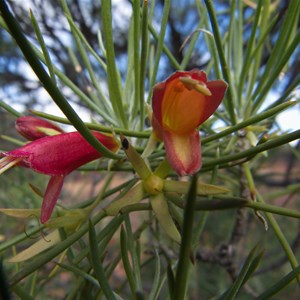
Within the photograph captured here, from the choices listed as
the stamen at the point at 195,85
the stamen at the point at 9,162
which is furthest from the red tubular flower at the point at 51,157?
the stamen at the point at 195,85

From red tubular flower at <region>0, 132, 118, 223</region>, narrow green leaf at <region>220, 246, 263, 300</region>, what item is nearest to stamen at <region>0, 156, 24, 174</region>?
red tubular flower at <region>0, 132, 118, 223</region>

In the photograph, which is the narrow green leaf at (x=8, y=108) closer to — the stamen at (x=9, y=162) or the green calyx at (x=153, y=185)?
the stamen at (x=9, y=162)

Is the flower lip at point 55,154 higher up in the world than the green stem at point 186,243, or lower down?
higher up

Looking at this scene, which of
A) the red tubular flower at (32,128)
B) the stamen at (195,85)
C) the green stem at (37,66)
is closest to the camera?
the green stem at (37,66)

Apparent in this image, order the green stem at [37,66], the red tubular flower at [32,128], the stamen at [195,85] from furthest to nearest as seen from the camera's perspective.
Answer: the red tubular flower at [32,128]
the stamen at [195,85]
the green stem at [37,66]

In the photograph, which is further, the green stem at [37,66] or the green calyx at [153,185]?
the green calyx at [153,185]

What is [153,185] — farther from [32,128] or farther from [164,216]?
[32,128]

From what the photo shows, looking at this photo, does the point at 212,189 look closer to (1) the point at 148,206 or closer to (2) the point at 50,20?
(1) the point at 148,206

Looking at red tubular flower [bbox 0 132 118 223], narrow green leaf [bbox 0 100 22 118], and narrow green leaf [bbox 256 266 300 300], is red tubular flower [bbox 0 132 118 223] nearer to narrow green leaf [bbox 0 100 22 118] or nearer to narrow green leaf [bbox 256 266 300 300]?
narrow green leaf [bbox 0 100 22 118]
